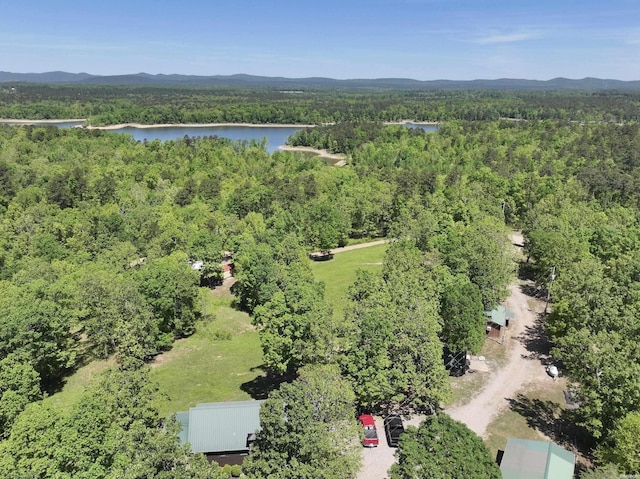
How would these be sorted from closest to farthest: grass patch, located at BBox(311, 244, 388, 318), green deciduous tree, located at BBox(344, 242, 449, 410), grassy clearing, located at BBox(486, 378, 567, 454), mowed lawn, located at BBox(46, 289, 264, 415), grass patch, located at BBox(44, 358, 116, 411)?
green deciduous tree, located at BBox(344, 242, 449, 410), grassy clearing, located at BBox(486, 378, 567, 454), grass patch, located at BBox(44, 358, 116, 411), mowed lawn, located at BBox(46, 289, 264, 415), grass patch, located at BBox(311, 244, 388, 318)

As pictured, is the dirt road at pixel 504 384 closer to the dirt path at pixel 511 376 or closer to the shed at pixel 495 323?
the dirt path at pixel 511 376

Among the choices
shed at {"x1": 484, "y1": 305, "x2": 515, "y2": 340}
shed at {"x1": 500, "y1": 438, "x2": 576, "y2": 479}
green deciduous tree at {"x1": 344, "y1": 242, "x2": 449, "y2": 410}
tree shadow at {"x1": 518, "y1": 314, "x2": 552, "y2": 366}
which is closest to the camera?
shed at {"x1": 500, "y1": 438, "x2": 576, "y2": 479}

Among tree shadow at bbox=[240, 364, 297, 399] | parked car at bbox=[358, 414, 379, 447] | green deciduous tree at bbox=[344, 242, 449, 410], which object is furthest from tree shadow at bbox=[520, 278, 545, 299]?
tree shadow at bbox=[240, 364, 297, 399]

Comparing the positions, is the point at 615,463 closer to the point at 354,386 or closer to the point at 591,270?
the point at 354,386

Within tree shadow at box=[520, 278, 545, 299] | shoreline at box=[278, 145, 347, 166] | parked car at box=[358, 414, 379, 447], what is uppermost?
shoreline at box=[278, 145, 347, 166]

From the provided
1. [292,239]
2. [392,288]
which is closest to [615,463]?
[392,288]

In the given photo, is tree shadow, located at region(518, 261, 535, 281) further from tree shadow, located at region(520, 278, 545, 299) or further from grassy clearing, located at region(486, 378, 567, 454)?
grassy clearing, located at region(486, 378, 567, 454)

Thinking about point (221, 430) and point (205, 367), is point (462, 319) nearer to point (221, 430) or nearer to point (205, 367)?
point (221, 430)

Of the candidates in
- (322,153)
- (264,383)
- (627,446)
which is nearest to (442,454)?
(627,446)
